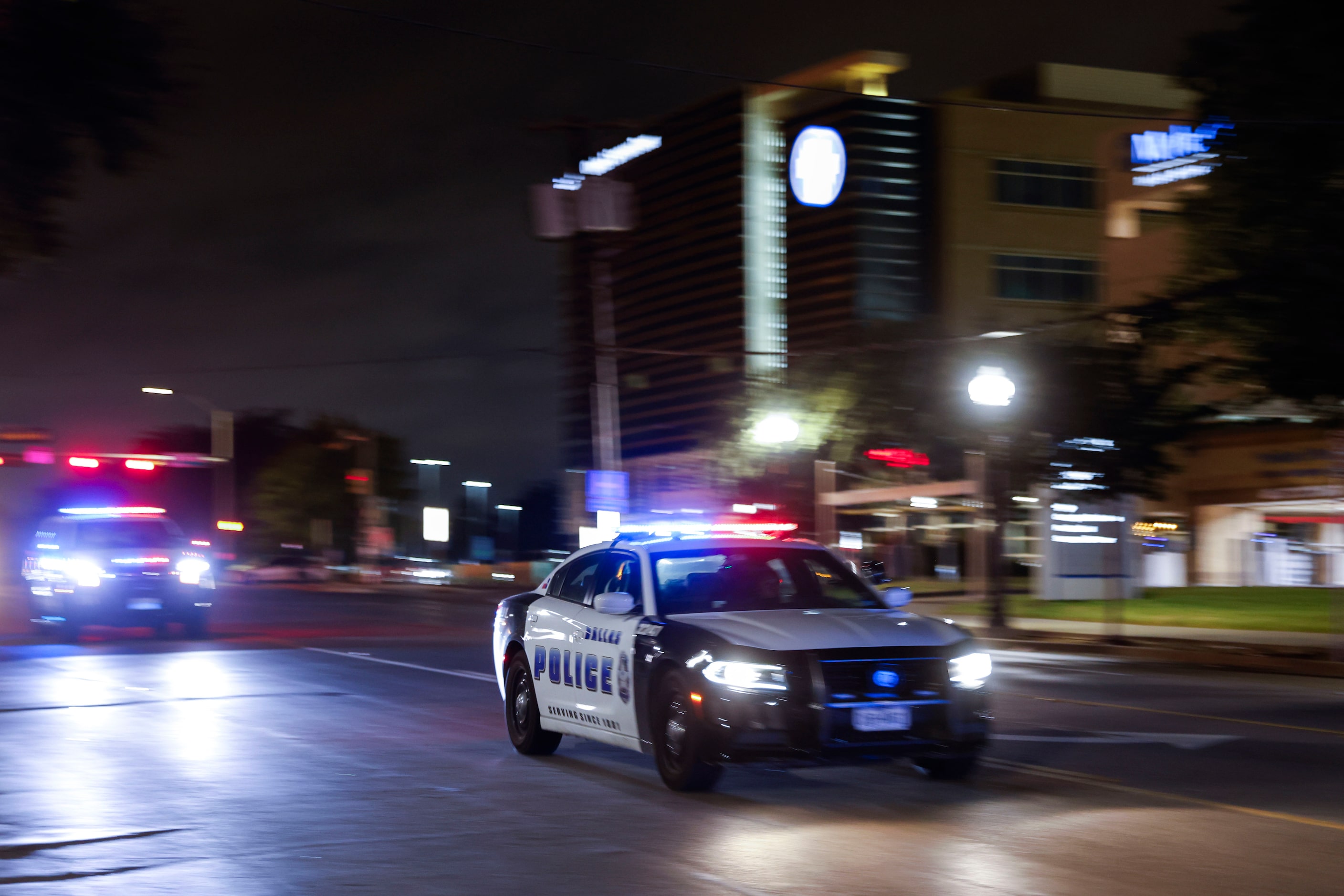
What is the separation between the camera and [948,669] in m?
9.65

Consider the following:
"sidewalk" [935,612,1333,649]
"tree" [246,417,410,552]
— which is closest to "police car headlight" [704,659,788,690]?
"sidewalk" [935,612,1333,649]

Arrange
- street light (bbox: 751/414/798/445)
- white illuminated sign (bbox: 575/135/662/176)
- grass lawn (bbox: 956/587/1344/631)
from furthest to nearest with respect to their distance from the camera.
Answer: street light (bbox: 751/414/798/445) → white illuminated sign (bbox: 575/135/662/176) → grass lawn (bbox: 956/587/1344/631)

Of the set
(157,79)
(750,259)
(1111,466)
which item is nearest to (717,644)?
(157,79)

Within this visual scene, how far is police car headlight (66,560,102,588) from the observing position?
2678cm

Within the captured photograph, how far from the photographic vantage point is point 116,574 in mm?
27031

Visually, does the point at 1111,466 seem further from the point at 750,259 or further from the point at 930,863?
the point at 750,259

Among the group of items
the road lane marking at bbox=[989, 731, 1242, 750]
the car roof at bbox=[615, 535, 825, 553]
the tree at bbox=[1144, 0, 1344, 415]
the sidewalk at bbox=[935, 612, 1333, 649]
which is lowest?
the sidewalk at bbox=[935, 612, 1333, 649]

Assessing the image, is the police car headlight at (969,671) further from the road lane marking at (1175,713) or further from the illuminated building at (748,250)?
the illuminated building at (748,250)

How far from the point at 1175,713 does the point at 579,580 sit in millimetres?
6336

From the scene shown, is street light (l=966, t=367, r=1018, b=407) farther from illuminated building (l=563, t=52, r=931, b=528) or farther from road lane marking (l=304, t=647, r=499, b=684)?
illuminated building (l=563, t=52, r=931, b=528)

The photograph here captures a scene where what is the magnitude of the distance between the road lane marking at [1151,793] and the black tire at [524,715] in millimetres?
3057

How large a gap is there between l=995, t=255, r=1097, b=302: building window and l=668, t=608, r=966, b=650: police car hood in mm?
75216

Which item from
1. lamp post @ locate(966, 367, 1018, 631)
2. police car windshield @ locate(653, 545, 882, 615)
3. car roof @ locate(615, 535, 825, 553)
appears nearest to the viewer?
police car windshield @ locate(653, 545, 882, 615)

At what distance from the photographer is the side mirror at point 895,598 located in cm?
1095
